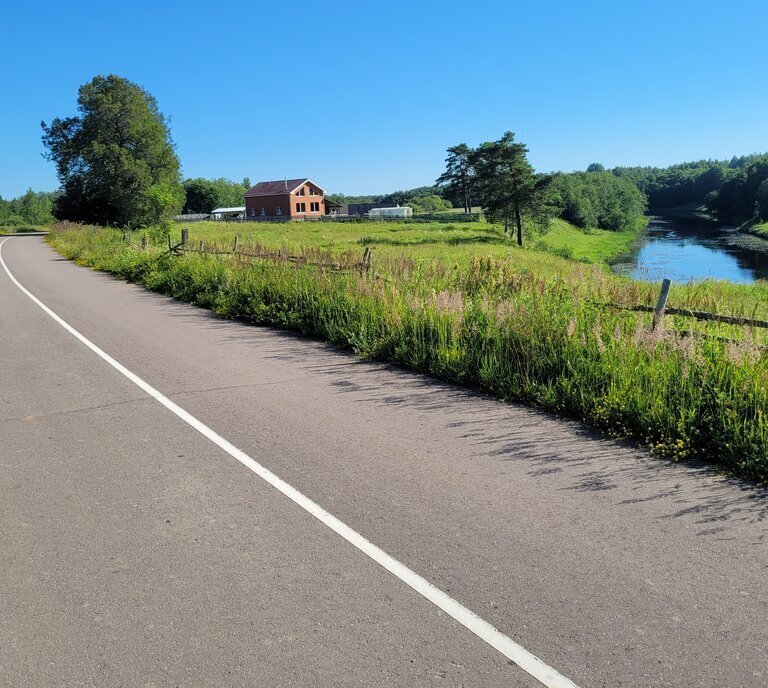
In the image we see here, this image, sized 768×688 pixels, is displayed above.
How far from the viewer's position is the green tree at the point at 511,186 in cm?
6669

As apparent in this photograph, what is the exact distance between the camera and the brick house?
4060 inches

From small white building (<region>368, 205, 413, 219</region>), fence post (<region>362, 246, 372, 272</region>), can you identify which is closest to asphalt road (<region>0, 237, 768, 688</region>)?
fence post (<region>362, 246, 372, 272</region>)

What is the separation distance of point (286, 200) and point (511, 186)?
46151mm

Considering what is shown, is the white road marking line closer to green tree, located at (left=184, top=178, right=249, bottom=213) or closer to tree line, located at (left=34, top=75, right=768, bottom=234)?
tree line, located at (left=34, top=75, right=768, bottom=234)

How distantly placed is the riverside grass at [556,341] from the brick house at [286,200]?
9123 centimetres

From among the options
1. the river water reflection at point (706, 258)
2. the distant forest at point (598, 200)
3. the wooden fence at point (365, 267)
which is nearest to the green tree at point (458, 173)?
the distant forest at point (598, 200)

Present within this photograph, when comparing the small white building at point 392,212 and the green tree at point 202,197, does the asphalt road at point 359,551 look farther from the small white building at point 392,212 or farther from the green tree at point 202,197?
the green tree at point 202,197

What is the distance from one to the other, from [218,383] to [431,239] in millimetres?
57677

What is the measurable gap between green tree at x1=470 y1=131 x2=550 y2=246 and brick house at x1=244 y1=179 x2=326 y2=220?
4024cm

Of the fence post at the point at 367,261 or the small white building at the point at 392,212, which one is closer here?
the fence post at the point at 367,261

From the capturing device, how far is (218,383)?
814 centimetres

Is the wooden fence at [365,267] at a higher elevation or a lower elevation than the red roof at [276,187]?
lower

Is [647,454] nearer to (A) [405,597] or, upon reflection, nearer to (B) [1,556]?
(A) [405,597]

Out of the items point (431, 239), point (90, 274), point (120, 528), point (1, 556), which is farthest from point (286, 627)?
point (431, 239)
